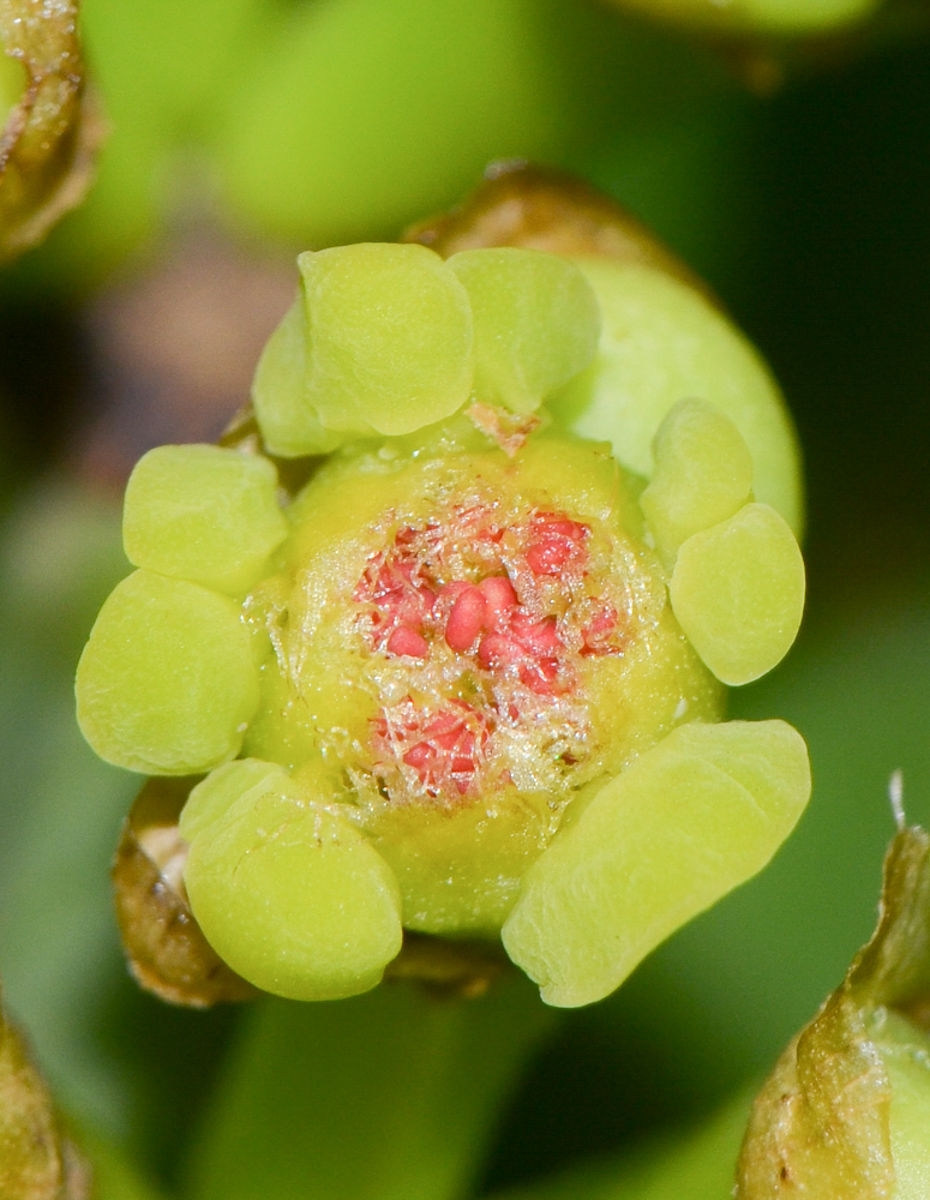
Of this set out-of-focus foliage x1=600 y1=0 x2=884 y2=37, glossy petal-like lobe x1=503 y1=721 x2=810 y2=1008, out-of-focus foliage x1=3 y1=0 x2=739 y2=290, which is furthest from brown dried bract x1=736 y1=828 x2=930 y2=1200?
out-of-focus foliage x1=3 y1=0 x2=739 y2=290

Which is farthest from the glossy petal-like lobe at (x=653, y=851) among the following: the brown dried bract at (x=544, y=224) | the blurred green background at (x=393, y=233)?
the blurred green background at (x=393, y=233)

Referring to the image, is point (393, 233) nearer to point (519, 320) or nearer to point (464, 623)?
point (519, 320)

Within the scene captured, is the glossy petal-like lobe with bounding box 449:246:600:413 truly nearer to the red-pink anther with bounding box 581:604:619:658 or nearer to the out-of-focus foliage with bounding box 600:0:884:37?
the red-pink anther with bounding box 581:604:619:658

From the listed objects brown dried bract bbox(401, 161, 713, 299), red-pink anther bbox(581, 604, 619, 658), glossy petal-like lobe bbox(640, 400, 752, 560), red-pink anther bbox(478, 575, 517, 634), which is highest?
brown dried bract bbox(401, 161, 713, 299)

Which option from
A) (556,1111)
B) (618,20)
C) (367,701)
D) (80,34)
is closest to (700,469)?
(367,701)

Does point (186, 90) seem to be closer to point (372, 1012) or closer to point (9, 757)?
point (9, 757)

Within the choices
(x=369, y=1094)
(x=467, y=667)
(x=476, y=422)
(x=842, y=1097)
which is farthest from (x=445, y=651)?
(x=369, y=1094)
